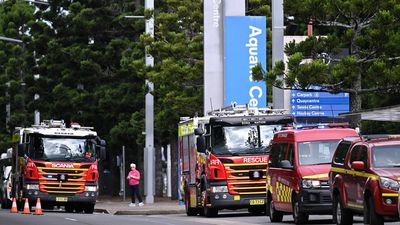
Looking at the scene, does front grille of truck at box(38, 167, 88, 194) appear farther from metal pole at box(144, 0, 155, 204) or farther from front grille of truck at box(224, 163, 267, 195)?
front grille of truck at box(224, 163, 267, 195)

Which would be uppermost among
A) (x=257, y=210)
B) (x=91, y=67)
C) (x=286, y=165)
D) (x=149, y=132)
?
(x=91, y=67)

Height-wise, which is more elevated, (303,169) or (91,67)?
(91,67)

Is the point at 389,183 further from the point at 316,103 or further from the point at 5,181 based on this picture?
the point at 5,181

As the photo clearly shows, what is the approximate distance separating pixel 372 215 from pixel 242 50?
17.6 m

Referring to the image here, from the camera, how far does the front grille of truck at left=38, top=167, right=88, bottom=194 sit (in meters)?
41.2

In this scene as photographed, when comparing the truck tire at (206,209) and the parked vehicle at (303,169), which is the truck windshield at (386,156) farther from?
the truck tire at (206,209)

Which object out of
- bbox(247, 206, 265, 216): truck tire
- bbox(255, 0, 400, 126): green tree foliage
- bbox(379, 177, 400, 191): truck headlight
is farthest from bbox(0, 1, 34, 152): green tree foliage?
bbox(379, 177, 400, 191): truck headlight

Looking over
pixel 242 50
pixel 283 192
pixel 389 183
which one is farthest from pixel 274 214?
pixel 242 50

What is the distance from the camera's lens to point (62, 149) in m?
41.4

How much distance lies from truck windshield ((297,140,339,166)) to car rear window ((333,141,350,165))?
178 cm

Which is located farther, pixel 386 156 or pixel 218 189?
pixel 218 189

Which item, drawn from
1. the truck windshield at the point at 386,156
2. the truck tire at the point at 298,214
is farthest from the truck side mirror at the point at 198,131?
the truck windshield at the point at 386,156

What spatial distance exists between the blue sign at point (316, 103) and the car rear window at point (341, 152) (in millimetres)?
22297

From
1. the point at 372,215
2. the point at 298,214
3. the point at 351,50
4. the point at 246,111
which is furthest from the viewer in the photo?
the point at 351,50
